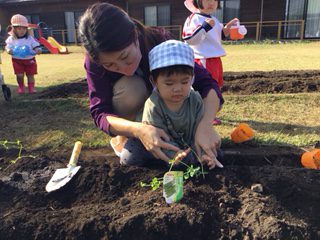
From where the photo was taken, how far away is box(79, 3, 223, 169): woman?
2156mm

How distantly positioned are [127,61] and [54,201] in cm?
101

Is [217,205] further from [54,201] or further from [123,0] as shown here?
[123,0]

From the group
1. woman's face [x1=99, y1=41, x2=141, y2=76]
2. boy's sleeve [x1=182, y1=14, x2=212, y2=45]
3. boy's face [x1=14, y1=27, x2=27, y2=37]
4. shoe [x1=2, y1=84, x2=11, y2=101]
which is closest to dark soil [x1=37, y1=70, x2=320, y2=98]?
shoe [x1=2, y1=84, x2=11, y2=101]

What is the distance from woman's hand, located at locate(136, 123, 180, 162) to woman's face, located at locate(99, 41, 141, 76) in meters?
0.39

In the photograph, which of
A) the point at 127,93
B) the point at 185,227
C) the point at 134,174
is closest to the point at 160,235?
the point at 185,227

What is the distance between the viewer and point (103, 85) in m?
2.71

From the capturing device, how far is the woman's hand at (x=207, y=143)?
237 cm

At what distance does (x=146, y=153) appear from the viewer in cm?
280

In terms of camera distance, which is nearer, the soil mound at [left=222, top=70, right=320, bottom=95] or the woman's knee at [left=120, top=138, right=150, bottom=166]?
the woman's knee at [left=120, top=138, right=150, bottom=166]

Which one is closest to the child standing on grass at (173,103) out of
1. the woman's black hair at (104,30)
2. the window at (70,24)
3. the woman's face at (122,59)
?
the woman's face at (122,59)

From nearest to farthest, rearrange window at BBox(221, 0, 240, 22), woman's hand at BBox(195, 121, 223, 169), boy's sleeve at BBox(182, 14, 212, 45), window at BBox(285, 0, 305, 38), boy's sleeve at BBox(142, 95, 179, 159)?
woman's hand at BBox(195, 121, 223, 169)
boy's sleeve at BBox(142, 95, 179, 159)
boy's sleeve at BBox(182, 14, 212, 45)
window at BBox(285, 0, 305, 38)
window at BBox(221, 0, 240, 22)

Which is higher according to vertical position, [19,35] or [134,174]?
[19,35]

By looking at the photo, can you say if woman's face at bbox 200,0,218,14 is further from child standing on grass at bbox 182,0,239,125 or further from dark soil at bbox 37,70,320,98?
dark soil at bbox 37,70,320,98

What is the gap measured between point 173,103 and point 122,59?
0.50 meters
